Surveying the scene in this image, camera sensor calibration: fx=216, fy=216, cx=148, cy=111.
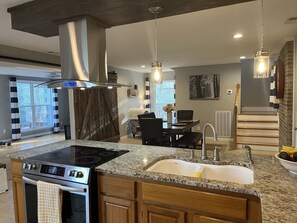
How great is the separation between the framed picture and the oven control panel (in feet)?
18.9

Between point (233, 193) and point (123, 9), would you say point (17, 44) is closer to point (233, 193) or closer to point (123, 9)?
point (123, 9)

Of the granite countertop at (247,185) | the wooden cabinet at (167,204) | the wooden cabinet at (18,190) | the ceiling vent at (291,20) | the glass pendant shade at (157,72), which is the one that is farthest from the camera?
the ceiling vent at (291,20)

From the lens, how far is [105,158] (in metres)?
2.01

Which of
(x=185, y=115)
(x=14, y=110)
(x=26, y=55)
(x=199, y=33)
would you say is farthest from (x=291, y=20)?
(x=14, y=110)

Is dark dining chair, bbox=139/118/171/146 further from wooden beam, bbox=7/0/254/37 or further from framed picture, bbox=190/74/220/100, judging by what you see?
framed picture, bbox=190/74/220/100

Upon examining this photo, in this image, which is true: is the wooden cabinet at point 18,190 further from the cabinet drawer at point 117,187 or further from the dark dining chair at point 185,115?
the dark dining chair at point 185,115

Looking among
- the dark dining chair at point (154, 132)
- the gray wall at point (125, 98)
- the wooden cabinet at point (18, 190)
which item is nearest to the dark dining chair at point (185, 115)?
the dark dining chair at point (154, 132)

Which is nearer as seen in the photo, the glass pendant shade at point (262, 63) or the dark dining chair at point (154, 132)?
the glass pendant shade at point (262, 63)

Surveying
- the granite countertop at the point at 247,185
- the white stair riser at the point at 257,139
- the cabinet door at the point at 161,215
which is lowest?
the white stair riser at the point at 257,139

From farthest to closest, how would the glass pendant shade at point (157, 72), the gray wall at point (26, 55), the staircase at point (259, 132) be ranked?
the staircase at point (259, 132) < the gray wall at point (26, 55) < the glass pendant shade at point (157, 72)

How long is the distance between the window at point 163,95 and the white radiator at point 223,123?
2439 millimetres

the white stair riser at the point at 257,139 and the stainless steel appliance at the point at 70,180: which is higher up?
the stainless steel appliance at the point at 70,180

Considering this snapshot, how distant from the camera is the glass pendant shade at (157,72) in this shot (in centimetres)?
Result: 230

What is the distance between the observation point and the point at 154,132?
4.40 metres
